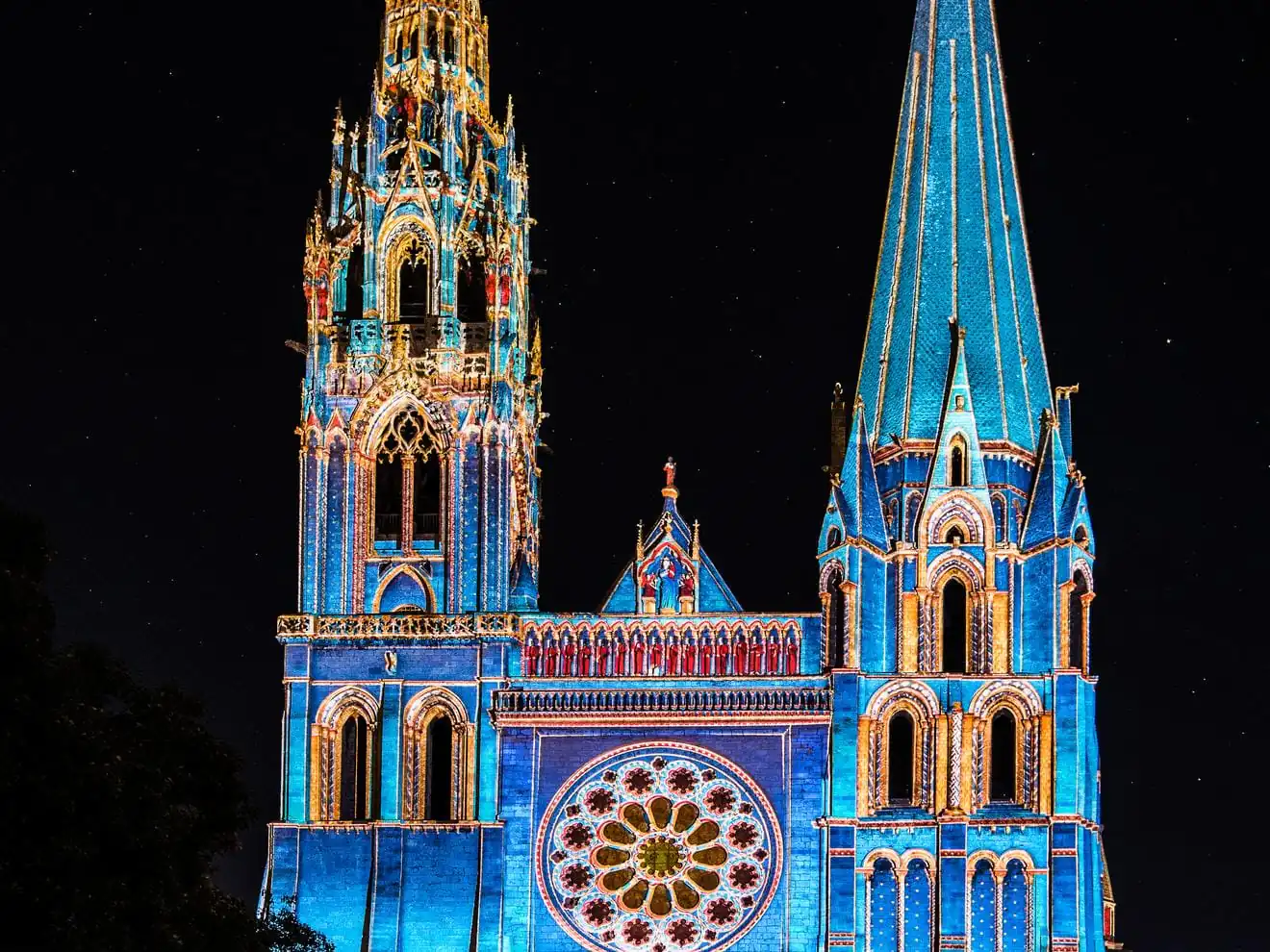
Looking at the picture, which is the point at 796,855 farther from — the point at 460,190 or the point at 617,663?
the point at 460,190

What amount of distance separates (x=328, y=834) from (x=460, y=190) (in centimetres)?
1067

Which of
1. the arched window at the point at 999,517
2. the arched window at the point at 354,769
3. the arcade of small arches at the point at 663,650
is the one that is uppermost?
the arched window at the point at 999,517

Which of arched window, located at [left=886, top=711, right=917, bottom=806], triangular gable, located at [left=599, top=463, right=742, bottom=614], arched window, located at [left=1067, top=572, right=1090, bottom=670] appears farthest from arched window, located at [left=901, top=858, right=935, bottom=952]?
triangular gable, located at [left=599, top=463, right=742, bottom=614]

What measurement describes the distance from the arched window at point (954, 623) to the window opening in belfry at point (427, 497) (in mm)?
7967

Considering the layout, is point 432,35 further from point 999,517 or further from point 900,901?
point 900,901

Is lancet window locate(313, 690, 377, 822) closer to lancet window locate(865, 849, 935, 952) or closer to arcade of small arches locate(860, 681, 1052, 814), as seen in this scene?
arcade of small arches locate(860, 681, 1052, 814)

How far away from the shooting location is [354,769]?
4181 centimetres

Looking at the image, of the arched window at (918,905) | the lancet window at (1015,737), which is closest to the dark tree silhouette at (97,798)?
the arched window at (918,905)

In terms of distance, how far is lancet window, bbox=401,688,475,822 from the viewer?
41156 millimetres

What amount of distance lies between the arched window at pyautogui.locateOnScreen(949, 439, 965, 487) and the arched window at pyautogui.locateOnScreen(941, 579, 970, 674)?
1572mm

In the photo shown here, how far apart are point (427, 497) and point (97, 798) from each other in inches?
784

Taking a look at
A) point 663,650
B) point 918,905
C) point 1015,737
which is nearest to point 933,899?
point 918,905

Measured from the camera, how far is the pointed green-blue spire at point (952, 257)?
142 ft

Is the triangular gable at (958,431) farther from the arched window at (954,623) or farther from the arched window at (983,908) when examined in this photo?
the arched window at (983,908)
